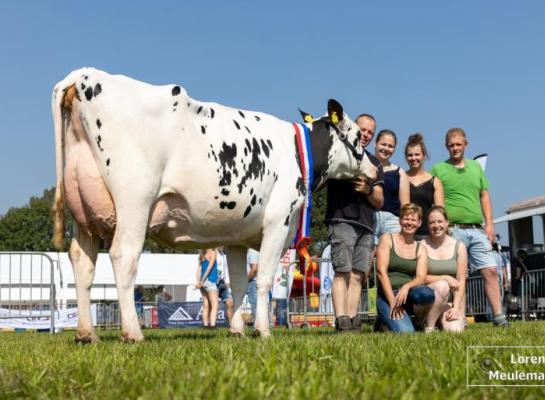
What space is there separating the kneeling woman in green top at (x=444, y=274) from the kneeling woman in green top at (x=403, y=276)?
0.12 meters

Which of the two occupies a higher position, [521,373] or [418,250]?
[418,250]

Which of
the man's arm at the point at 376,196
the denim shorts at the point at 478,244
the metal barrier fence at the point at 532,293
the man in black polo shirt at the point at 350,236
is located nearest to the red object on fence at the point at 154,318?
the metal barrier fence at the point at 532,293

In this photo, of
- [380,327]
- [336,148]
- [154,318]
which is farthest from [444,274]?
[154,318]

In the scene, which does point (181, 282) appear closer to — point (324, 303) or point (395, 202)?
point (324, 303)

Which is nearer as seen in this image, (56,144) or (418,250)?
(56,144)

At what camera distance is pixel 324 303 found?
701 inches

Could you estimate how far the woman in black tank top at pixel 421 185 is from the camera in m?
8.82

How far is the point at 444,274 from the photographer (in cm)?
796

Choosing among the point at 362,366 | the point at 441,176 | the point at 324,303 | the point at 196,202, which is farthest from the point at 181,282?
the point at 362,366

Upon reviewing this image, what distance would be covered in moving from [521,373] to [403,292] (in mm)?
4257

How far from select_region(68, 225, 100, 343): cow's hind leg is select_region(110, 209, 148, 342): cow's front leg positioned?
368 mm

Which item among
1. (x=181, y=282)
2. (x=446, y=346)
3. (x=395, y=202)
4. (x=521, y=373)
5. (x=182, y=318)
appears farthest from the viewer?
(x=181, y=282)

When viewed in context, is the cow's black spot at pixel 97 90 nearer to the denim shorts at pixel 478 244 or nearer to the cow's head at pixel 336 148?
the cow's head at pixel 336 148

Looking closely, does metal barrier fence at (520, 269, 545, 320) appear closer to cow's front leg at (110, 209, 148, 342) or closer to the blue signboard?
the blue signboard
